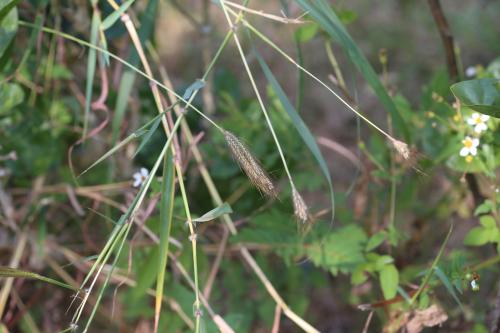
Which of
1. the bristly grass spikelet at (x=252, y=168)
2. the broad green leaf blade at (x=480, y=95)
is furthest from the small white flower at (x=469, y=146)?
the bristly grass spikelet at (x=252, y=168)

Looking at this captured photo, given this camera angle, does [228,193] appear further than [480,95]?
Yes

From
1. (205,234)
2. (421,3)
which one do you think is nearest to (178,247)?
(205,234)

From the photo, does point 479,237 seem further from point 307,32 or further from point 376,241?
point 307,32

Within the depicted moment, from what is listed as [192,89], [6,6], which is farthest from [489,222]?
[6,6]

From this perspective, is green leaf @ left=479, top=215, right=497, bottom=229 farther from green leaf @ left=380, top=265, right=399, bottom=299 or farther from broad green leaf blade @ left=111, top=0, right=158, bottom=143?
broad green leaf blade @ left=111, top=0, right=158, bottom=143

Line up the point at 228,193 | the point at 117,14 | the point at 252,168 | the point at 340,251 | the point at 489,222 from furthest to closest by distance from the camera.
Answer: the point at 228,193 → the point at 340,251 → the point at 489,222 → the point at 117,14 → the point at 252,168

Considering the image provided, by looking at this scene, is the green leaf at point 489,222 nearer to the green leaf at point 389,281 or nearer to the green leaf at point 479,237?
the green leaf at point 479,237
